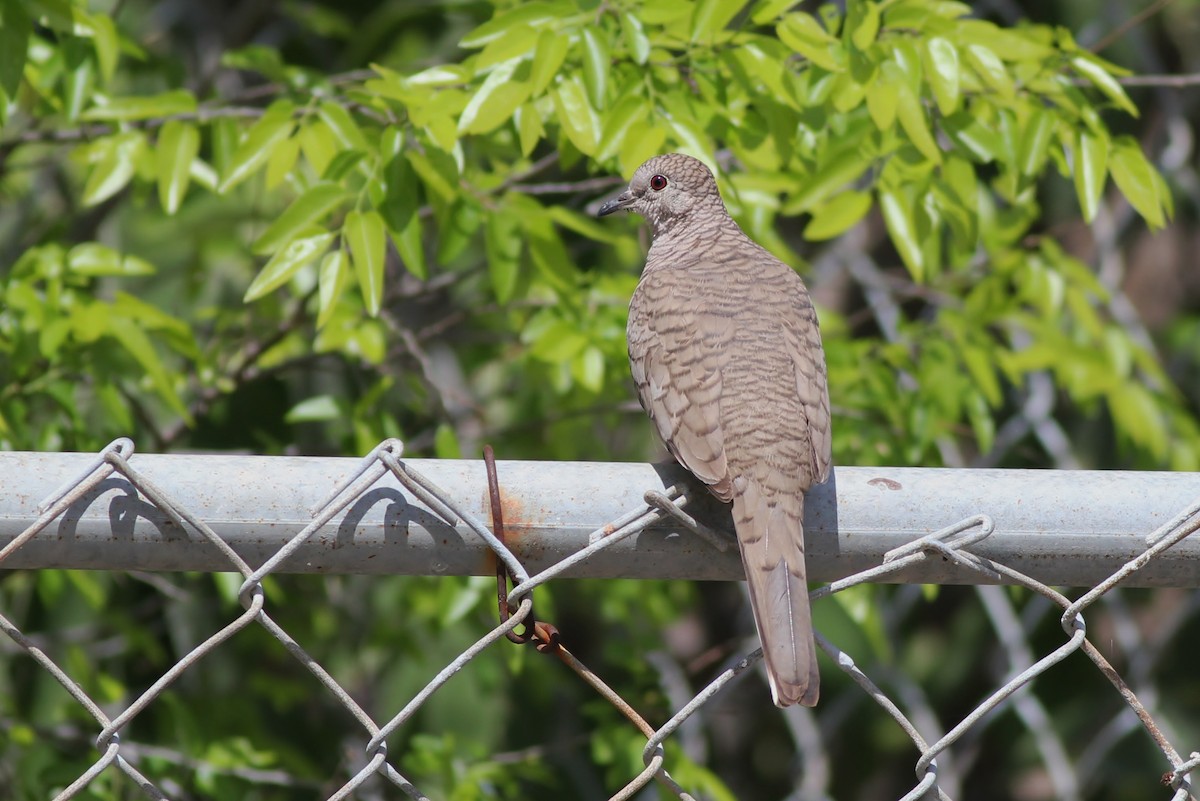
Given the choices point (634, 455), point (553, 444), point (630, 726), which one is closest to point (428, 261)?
point (553, 444)

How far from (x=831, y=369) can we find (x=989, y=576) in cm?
163

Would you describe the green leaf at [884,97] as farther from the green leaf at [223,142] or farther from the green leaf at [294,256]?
the green leaf at [223,142]

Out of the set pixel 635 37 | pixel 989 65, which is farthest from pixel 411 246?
pixel 989 65

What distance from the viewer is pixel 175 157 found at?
256 centimetres

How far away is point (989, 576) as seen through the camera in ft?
4.86

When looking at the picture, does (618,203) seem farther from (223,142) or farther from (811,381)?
(811,381)

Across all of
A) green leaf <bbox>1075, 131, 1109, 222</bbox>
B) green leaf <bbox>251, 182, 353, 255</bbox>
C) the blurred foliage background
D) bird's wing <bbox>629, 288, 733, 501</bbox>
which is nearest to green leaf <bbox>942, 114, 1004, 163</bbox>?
the blurred foliage background

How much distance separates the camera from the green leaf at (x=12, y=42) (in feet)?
7.38

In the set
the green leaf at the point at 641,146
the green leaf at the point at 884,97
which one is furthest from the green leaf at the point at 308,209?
the green leaf at the point at 884,97

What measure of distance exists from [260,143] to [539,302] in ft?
2.84

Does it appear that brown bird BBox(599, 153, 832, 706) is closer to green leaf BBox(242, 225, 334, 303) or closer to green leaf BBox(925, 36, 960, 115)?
green leaf BBox(925, 36, 960, 115)

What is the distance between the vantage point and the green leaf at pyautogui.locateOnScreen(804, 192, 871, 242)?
245 centimetres

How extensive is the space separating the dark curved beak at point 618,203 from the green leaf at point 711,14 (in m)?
0.86

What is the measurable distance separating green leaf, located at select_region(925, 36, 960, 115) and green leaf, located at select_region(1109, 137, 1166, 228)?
1.25 feet
